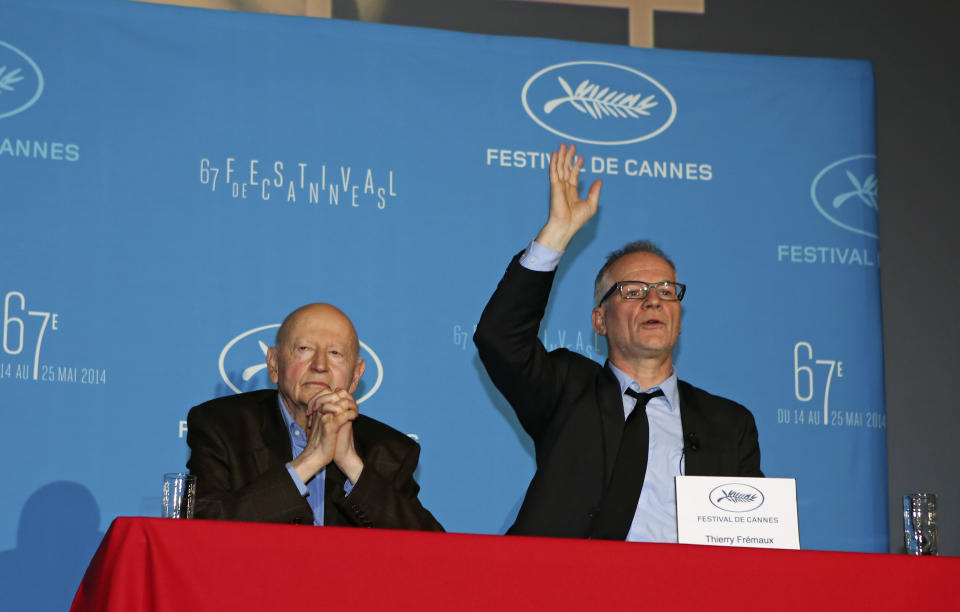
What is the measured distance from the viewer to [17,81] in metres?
3.97

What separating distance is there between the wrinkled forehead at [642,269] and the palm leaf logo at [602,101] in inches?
43.1

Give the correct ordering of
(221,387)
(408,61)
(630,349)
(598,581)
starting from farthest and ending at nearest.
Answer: (408,61), (221,387), (630,349), (598,581)

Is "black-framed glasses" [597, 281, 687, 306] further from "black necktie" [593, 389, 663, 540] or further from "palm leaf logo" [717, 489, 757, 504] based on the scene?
"palm leaf logo" [717, 489, 757, 504]

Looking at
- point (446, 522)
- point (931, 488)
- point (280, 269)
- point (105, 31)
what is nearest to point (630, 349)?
point (446, 522)

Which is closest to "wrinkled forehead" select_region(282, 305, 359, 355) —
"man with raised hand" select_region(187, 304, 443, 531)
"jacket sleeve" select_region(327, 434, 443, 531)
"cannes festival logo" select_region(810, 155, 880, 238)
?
"man with raised hand" select_region(187, 304, 443, 531)

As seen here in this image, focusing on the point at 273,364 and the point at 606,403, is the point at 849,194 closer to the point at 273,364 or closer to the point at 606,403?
the point at 606,403

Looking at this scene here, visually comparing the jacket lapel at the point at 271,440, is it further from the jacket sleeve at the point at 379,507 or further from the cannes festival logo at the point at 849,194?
the cannes festival logo at the point at 849,194

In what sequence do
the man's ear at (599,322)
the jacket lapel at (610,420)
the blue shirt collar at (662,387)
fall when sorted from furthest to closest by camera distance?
the man's ear at (599,322), the blue shirt collar at (662,387), the jacket lapel at (610,420)

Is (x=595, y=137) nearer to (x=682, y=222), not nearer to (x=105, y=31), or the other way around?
(x=682, y=222)

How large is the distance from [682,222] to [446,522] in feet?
4.87

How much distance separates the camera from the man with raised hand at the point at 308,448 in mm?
2543

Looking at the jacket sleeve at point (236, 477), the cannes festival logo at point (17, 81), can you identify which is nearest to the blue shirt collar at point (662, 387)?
the jacket sleeve at point (236, 477)

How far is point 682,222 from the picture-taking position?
172 inches

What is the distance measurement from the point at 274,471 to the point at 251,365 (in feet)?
4.85
